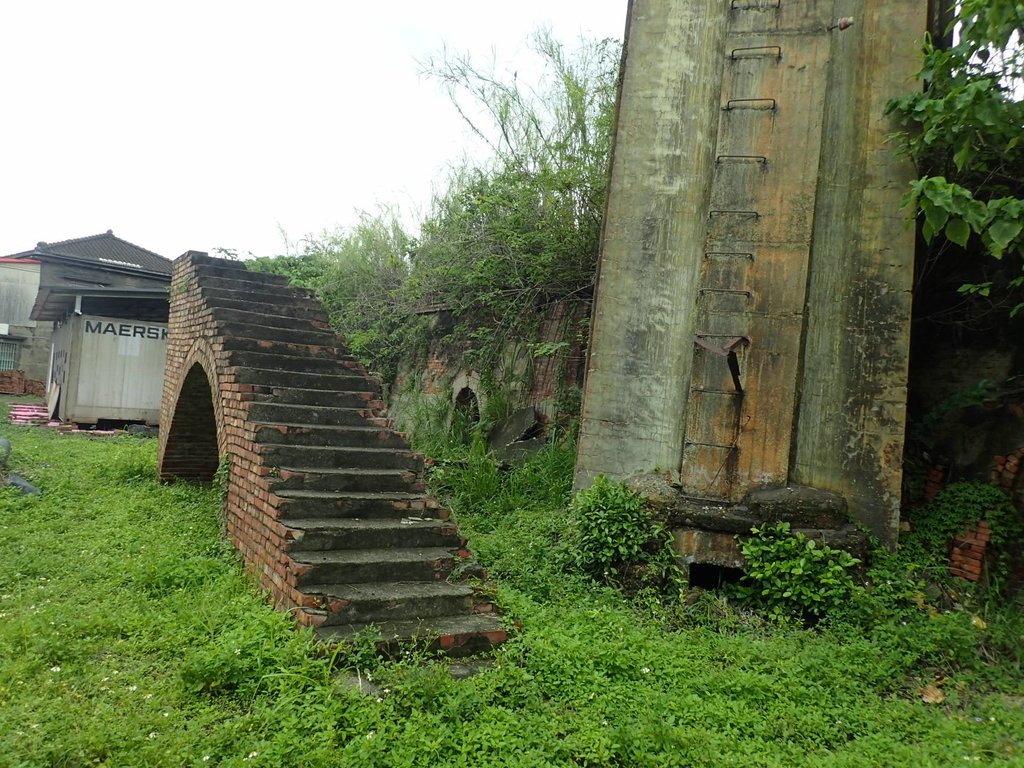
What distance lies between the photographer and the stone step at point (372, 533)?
201 inches

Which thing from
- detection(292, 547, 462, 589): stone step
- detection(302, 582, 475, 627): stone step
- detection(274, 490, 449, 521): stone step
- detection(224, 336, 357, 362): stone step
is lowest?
detection(302, 582, 475, 627): stone step

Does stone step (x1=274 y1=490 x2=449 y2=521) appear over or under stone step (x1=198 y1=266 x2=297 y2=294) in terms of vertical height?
under

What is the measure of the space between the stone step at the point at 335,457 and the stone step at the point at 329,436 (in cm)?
7

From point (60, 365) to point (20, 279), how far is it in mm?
15090

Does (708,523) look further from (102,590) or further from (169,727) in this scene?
(102,590)

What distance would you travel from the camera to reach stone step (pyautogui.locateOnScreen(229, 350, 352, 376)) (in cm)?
704

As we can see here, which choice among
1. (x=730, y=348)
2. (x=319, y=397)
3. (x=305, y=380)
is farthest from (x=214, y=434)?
(x=730, y=348)

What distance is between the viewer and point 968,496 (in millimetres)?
6129

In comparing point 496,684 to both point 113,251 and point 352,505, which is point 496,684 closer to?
point 352,505

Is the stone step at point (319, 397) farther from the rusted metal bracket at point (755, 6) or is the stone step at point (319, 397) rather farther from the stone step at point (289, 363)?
the rusted metal bracket at point (755, 6)

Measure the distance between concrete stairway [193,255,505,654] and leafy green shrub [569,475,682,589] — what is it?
118 cm

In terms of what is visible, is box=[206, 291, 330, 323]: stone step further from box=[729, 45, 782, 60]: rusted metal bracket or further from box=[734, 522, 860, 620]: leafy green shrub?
box=[734, 522, 860, 620]: leafy green shrub

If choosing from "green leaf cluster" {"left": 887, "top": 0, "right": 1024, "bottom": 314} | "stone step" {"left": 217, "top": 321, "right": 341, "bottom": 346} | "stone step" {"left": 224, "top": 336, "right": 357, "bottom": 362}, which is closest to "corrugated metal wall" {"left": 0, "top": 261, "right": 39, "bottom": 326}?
"stone step" {"left": 217, "top": 321, "right": 341, "bottom": 346}

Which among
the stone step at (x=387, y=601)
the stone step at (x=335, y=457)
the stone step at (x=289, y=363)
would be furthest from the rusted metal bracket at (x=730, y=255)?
the stone step at (x=289, y=363)
